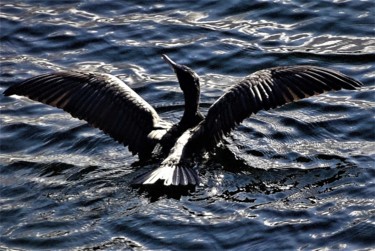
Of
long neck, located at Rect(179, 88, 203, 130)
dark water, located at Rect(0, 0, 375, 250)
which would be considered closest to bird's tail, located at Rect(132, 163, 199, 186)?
dark water, located at Rect(0, 0, 375, 250)

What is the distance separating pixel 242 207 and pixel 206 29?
4.70 metres

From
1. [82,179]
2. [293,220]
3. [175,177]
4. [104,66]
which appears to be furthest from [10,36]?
[293,220]

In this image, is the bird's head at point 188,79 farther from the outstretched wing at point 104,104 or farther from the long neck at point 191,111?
the outstretched wing at point 104,104

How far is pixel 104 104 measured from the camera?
33.2 feet

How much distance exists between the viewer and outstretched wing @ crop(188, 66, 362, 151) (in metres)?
9.73

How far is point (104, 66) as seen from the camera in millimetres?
12406

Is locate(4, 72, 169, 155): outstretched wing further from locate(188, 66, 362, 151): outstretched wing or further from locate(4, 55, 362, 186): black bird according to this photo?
locate(188, 66, 362, 151): outstretched wing

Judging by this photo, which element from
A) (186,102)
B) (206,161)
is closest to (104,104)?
(186,102)

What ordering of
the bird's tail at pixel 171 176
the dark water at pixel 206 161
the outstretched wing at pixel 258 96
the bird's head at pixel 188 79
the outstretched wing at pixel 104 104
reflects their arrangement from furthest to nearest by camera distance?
the bird's head at pixel 188 79 → the outstretched wing at pixel 104 104 → the outstretched wing at pixel 258 96 → the bird's tail at pixel 171 176 → the dark water at pixel 206 161

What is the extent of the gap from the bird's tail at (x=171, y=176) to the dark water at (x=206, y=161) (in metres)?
0.18

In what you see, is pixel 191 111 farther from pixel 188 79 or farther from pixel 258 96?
pixel 258 96


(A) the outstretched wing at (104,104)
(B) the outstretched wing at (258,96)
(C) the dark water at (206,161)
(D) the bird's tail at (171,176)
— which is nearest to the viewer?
(C) the dark water at (206,161)

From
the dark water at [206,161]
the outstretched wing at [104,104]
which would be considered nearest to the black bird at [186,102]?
the outstretched wing at [104,104]

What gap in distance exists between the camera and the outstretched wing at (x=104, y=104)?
10.0 metres
